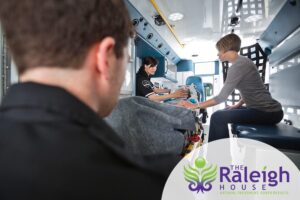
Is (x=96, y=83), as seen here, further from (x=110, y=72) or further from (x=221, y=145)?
(x=221, y=145)

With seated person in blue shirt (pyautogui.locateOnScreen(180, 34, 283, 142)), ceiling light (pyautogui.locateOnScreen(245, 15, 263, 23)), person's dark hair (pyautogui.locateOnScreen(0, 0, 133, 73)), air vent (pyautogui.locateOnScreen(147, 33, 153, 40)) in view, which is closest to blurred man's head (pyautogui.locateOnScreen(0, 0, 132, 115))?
person's dark hair (pyautogui.locateOnScreen(0, 0, 133, 73))

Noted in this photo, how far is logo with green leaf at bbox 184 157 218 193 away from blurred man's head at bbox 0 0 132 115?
16.9 inches

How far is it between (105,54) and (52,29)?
102mm

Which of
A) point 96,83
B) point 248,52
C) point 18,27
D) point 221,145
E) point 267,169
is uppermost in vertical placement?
point 248,52

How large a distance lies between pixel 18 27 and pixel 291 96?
8.58 ft

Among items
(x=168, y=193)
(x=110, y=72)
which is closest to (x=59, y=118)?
(x=110, y=72)

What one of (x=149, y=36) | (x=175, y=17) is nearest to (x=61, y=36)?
(x=175, y=17)

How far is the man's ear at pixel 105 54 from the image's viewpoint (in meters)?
0.40

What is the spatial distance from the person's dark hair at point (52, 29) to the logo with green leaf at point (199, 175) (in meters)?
0.46

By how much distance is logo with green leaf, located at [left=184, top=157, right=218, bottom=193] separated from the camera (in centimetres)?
67

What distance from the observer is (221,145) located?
106 cm

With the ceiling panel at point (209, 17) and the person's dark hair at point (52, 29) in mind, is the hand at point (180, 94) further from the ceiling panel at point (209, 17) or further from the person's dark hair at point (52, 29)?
the person's dark hair at point (52, 29)

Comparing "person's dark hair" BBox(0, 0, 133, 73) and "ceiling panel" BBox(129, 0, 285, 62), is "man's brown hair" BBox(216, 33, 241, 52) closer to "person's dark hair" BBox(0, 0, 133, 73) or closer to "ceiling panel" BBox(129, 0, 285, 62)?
"ceiling panel" BBox(129, 0, 285, 62)

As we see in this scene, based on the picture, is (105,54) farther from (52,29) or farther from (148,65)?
(148,65)
